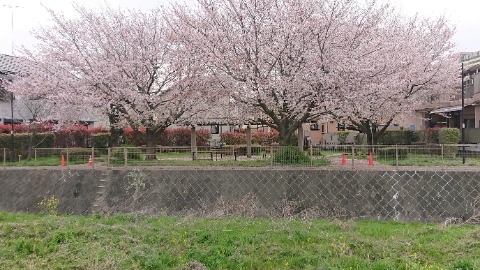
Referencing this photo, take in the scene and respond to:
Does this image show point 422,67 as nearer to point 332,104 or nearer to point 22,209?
point 332,104

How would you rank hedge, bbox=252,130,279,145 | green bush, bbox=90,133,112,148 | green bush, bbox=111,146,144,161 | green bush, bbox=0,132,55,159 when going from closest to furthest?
1. green bush, bbox=111,146,144,161
2. green bush, bbox=0,132,55,159
3. green bush, bbox=90,133,112,148
4. hedge, bbox=252,130,279,145

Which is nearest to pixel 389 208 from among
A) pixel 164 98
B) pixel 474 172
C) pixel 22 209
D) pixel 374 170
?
pixel 374 170

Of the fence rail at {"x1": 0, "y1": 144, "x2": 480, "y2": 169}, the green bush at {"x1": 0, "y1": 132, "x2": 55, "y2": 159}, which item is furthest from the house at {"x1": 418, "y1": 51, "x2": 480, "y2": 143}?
the green bush at {"x1": 0, "y1": 132, "x2": 55, "y2": 159}

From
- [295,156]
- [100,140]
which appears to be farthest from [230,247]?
[100,140]

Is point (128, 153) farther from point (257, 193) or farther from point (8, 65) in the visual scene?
point (8, 65)

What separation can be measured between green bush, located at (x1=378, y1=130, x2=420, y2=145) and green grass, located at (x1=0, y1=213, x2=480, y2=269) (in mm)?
15147

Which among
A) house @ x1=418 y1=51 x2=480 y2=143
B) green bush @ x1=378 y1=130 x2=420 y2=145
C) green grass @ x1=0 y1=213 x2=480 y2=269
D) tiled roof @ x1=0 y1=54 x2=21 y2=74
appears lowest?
green grass @ x1=0 y1=213 x2=480 y2=269

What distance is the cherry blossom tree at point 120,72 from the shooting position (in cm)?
1719

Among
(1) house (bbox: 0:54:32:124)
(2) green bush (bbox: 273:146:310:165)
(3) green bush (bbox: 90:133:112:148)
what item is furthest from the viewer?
(1) house (bbox: 0:54:32:124)

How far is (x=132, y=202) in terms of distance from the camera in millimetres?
13273

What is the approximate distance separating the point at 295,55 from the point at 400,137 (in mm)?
13040

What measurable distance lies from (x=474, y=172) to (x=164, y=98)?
13.2m

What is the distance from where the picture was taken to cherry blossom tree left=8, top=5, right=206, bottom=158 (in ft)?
56.4

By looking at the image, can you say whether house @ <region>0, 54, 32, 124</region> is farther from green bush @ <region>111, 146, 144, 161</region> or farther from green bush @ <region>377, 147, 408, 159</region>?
green bush @ <region>377, 147, 408, 159</region>
